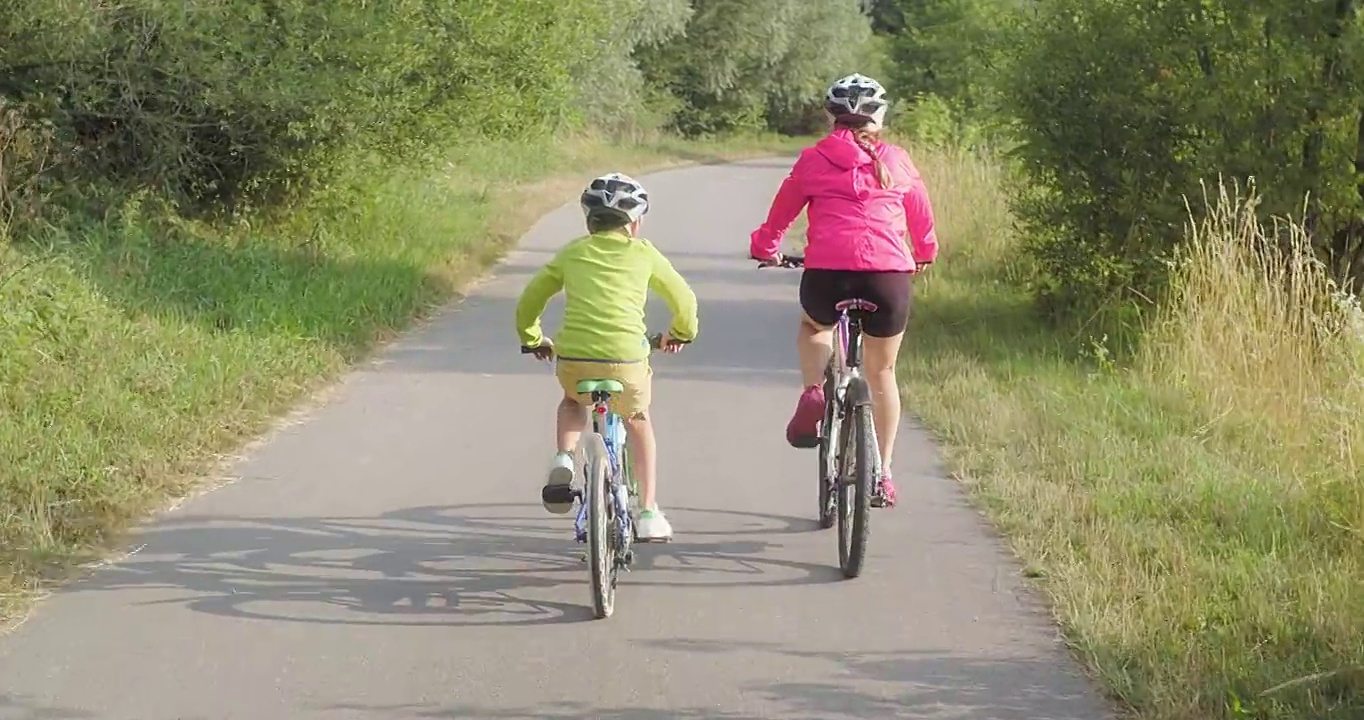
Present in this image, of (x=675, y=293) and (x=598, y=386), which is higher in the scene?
(x=675, y=293)

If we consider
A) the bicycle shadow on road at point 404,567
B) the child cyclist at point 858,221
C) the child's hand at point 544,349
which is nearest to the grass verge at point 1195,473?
the child cyclist at point 858,221

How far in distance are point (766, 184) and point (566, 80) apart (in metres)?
18.6

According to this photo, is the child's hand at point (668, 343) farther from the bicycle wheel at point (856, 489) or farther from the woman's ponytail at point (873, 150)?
the woman's ponytail at point (873, 150)

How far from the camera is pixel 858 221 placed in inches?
258

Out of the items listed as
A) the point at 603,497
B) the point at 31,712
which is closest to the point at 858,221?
the point at 603,497

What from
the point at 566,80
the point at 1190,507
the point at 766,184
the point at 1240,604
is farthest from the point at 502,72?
the point at 766,184

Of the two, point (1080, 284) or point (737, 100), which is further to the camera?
point (737, 100)

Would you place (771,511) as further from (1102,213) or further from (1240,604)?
(1102,213)

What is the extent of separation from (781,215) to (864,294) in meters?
0.45

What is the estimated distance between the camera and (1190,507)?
7.11 meters

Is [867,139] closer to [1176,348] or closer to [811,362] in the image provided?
[811,362]

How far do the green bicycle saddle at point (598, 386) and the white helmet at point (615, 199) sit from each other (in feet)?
1.89

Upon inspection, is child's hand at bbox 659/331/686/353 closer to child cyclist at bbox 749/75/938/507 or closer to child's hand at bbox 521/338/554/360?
child's hand at bbox 521/338/554/360

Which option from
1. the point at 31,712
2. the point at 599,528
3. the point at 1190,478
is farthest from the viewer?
the point at 1190,478
